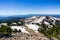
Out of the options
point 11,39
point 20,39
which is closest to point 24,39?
point 20,39

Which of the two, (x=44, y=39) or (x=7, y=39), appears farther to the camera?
(x=44, y=39)

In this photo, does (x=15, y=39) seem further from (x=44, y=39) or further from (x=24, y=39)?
(x=44, y=39)

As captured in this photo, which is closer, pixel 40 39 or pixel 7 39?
pixel 7 39

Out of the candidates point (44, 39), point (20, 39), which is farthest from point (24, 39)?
point (44, 39)

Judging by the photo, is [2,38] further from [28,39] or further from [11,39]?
[28,39]

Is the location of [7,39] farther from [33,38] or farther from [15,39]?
[33,38]

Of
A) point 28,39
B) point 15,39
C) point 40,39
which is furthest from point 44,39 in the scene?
point 15,39

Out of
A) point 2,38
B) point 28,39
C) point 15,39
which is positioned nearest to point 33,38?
point 28,39
